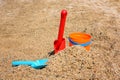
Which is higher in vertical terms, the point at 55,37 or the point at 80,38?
the point at 80,38

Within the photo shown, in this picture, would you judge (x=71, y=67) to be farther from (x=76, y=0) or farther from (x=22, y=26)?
(x=76, y=0)

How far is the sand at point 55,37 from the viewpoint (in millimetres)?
3496

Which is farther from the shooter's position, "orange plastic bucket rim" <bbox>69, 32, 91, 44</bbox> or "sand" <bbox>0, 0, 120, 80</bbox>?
"orange plastic bucket rim" <bbox>69, 32, 91, 44</bbox>

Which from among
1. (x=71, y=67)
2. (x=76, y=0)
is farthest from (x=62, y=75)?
(x=76, y=0)

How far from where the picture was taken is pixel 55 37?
17.5 feet

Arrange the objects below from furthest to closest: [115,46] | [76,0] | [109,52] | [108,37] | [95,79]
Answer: [76,0] < [108,37] < [115,46] < [109,52] < [95,79]

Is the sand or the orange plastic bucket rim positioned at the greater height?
the orange plastic bucket rim

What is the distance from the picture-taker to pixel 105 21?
6.15 metres

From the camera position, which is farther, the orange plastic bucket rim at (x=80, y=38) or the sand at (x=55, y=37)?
the orange plastic bucket rim at (x=80, y=38)

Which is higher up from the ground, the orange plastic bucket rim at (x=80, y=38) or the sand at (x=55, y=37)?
the orange plastic bucket rim at (x=80, y=38)

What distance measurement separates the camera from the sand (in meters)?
3.50

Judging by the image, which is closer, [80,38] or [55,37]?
[80,38]

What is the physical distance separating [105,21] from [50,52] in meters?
2.11

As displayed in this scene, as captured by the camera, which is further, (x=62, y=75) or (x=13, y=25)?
(x=13, y=25)
